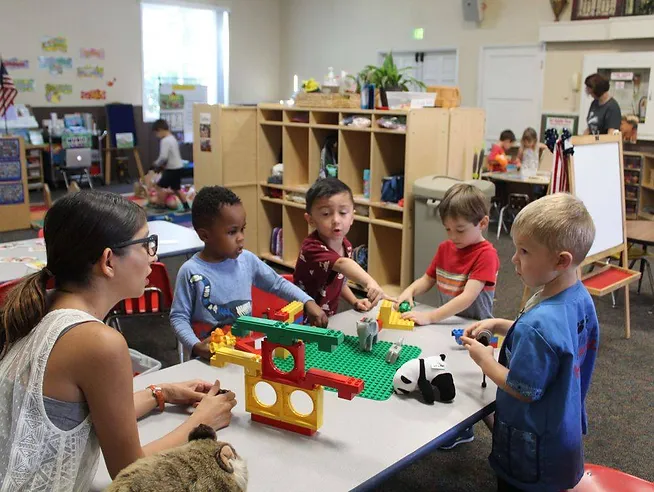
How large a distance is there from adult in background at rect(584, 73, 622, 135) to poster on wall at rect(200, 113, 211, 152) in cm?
405

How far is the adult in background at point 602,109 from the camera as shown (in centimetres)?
677

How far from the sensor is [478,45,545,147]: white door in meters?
8.56

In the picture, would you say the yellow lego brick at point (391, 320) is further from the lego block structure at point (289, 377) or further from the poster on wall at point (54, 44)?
the poster on wall at point (54, 44)

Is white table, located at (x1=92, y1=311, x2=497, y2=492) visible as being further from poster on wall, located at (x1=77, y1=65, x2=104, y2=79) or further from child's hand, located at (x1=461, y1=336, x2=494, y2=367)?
poster on wall, located at (x1=77, y1=65, x2=104, y2=79)

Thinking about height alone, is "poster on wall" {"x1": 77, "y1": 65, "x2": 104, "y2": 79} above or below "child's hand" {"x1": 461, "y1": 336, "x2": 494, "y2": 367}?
above

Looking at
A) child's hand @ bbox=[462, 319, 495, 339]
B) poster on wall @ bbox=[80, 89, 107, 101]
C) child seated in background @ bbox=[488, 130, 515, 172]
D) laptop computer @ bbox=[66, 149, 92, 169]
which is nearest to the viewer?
child's hand @ bbox=[462, 319, 495, 339]

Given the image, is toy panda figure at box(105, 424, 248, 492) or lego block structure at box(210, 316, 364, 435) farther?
lego block structure at box(210, 316, 364, 435)

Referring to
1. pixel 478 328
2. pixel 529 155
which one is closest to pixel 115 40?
pixel 529 155

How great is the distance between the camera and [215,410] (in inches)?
60.7

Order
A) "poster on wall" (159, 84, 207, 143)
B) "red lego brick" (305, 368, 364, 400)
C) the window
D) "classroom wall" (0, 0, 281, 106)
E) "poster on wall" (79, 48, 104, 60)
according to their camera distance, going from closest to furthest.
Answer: "red lego brick" (305, 368, 364, 400) < "classroom wall" (0, 0, 281, 106) < "poster on wall" (79, 48, 104, 60) < the window < "poster on wall" (159, 84, 207, 143)

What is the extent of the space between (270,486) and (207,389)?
0.45 meters

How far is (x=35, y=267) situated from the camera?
326cm

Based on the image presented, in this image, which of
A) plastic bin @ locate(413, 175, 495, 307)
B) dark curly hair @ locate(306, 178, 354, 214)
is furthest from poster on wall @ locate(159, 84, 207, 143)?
dark curly hair @ locate(306, 178, 354, 214)

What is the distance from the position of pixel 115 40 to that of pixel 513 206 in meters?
6.95
